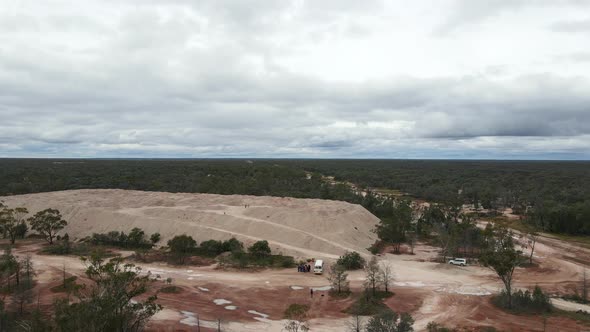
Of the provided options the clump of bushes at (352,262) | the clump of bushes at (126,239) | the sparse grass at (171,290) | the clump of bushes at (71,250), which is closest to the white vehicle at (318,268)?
the clump of bushes at (352,262)

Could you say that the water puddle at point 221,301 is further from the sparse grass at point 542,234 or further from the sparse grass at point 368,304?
the sparse grass at point 542,234

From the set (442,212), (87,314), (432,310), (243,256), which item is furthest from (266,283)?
(442,212)

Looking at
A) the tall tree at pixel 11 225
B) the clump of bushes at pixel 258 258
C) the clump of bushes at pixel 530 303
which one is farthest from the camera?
the tall tree at pixel 11 225

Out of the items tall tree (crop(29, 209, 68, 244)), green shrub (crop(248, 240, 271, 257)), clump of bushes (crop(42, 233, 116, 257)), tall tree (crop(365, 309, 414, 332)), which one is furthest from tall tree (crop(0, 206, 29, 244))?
tall tree (crop(365, 309, 414, 332))

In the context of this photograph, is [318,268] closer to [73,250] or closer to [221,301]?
[221,301]

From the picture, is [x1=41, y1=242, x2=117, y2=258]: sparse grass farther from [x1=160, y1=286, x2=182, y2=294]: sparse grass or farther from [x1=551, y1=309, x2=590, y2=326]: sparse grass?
[x1=551, y1=309, x2=590, y2=326]: sparse grass
